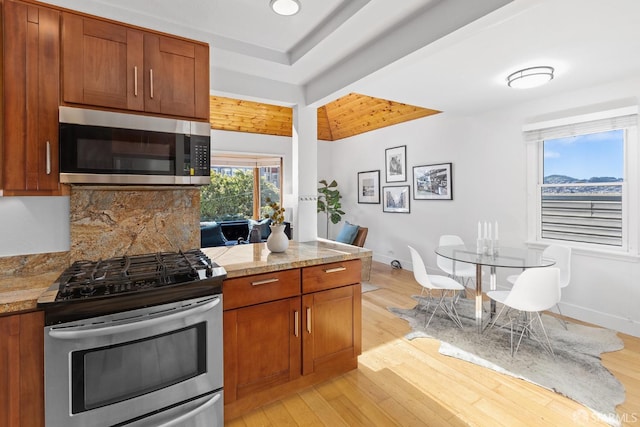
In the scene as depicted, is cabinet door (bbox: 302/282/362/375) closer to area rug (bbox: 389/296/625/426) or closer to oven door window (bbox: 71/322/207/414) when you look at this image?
oven door window (bbox: 71/322/207/414)

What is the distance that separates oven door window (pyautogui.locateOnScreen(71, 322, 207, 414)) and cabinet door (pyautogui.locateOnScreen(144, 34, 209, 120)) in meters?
1.34

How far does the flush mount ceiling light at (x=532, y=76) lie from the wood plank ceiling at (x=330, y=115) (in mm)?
2020

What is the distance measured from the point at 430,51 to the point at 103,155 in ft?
6.91

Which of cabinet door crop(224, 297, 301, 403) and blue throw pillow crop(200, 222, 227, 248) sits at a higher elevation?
blue throw pillow crop(200, 222, 227, 248)

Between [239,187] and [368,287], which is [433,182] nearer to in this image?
[368,287]

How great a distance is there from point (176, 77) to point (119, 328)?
4.90ft

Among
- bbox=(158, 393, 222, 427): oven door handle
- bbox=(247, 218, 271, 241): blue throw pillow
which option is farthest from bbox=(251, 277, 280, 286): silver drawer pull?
bbox=(247, 218, 271, 241): blue throw pillow

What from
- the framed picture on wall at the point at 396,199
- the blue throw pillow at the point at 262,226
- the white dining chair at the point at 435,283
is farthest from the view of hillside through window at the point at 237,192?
the white dining chair at the point at 435,283

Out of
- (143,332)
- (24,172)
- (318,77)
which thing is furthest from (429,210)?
(24,172)

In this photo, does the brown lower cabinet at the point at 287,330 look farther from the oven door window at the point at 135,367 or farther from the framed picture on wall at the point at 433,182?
the framed picture on wall at the point at 433,182

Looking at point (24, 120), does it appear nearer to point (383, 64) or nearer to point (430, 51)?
point (383, 64)

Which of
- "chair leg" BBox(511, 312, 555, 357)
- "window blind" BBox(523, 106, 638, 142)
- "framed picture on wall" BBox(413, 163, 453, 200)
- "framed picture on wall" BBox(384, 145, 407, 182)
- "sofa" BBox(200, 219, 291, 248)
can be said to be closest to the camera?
"chair leg" BBox(511, 312, 555, 357)

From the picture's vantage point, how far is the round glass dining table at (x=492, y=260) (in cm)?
283

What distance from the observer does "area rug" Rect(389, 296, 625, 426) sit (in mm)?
2197
